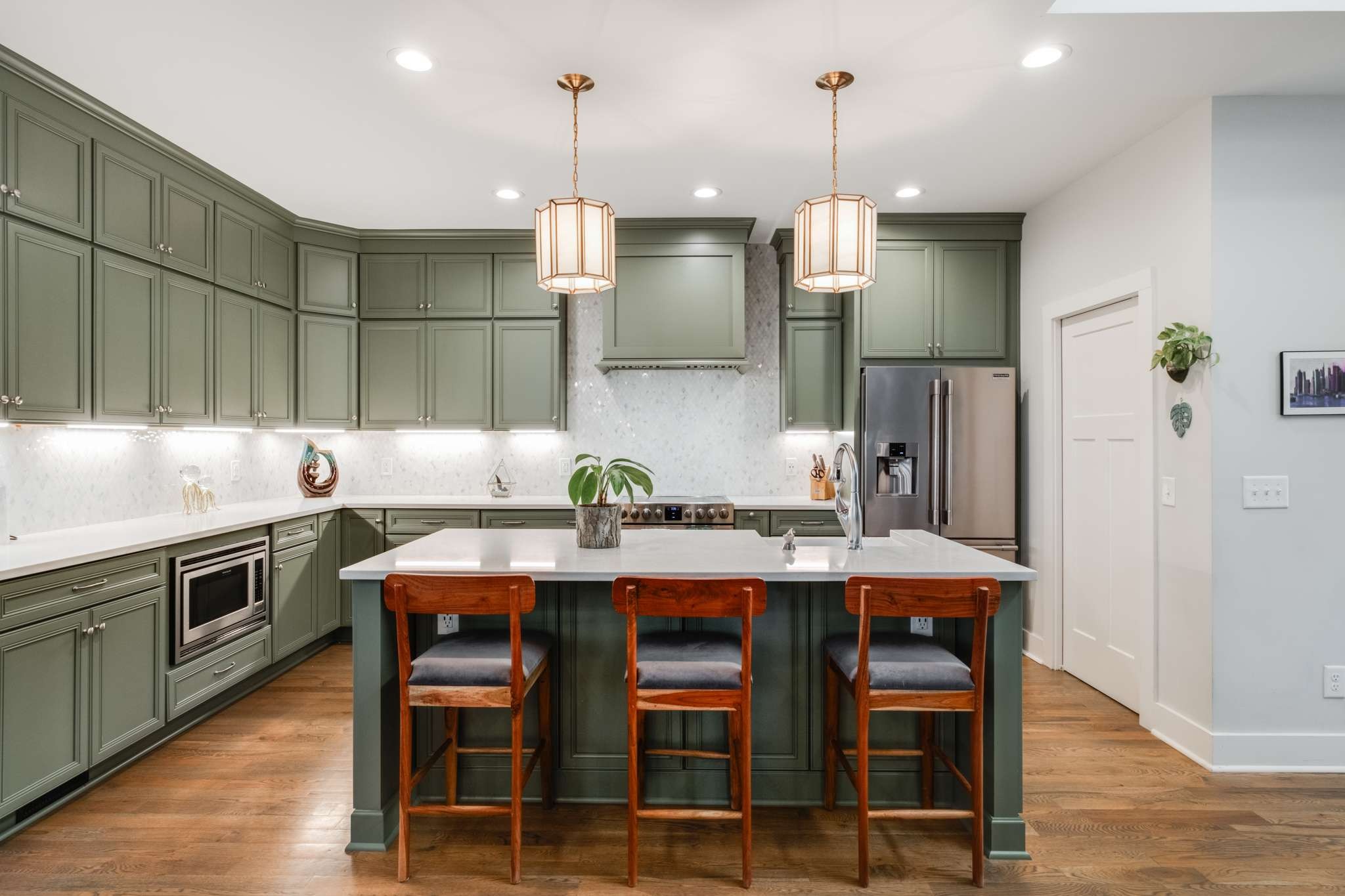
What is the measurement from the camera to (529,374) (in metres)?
4.74

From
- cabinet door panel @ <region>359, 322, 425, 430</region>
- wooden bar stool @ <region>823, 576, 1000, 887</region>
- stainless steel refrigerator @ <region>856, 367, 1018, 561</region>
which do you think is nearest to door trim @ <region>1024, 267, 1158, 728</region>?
stainless steel refrigerator @ <region>856, 367, 1018, 561</region>

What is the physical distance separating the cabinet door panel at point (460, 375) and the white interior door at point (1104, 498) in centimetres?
366

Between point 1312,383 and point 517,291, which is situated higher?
point 517,291

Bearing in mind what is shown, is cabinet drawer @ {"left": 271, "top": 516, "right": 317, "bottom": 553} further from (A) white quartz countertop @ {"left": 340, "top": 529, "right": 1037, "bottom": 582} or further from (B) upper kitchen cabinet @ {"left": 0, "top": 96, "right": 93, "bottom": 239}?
(B) upper kitchen cabinet @ {"left": 0, "top": 96, "right": 93, "bottom": 239}

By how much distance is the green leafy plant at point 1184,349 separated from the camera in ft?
9.27

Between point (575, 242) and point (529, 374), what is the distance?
94.9 inches

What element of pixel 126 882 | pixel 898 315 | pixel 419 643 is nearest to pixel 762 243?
pixel 898 315

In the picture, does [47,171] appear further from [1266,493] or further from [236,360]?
[1266,493]

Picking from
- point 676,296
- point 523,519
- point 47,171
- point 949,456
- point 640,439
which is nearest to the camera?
point 47,171

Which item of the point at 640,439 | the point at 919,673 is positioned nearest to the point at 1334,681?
the point at 919,673

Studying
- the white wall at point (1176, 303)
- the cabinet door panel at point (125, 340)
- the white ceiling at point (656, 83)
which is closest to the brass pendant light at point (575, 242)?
the white ceiling at point (656, 83)

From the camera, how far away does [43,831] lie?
7.62 feet

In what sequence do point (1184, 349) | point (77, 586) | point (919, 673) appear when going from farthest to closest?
point (1184, 349)
point (77, 586)
point (919, 673)

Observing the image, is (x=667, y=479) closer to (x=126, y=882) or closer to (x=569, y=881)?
(x=569, y=881)
